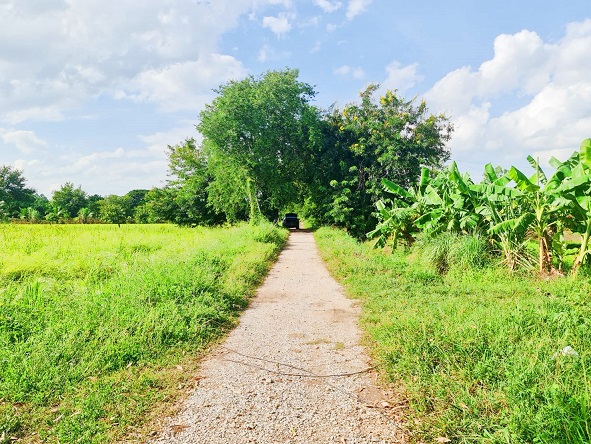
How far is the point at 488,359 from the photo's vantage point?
3.91m

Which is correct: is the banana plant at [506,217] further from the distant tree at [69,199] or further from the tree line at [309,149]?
the distant tree at [69,199]

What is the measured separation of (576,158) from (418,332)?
798 cm

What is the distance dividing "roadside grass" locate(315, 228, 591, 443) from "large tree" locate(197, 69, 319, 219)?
21.3 meters

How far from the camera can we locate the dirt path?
3.24 m

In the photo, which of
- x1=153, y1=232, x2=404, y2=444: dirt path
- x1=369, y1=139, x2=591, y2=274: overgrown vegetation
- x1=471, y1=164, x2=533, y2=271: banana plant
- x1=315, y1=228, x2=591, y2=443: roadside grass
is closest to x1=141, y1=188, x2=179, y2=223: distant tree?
x1=369, y1=139, x2=591, y2=274: overgrown vegetation

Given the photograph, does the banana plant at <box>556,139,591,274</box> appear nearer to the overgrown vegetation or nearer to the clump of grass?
the overgrown vegetation

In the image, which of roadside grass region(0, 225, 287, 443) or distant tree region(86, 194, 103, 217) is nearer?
roadside grass region(0, 225, 287, 443)

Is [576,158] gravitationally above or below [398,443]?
above

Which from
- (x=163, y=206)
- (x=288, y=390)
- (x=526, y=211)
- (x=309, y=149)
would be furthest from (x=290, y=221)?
(x=288, y=390)

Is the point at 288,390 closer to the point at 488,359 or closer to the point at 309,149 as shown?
the point at 488,359

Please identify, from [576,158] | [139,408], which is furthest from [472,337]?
[576,158]

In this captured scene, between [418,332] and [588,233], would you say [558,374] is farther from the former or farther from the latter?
[588,233]

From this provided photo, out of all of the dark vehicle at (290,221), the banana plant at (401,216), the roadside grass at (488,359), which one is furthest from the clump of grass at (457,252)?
the dark vehicle at (290,221)

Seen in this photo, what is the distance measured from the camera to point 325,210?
28984 mm
